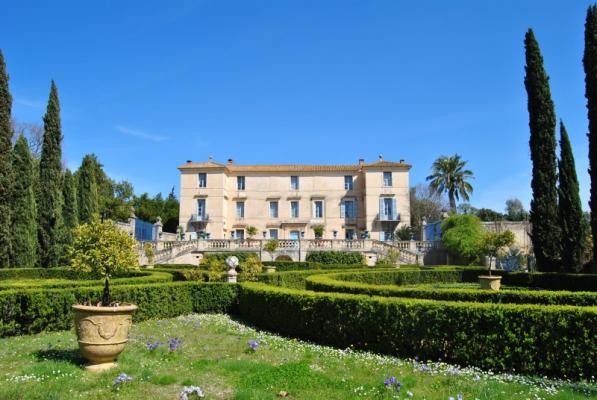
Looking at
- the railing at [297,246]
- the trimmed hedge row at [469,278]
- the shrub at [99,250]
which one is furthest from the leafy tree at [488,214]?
the shrub at [99,250]

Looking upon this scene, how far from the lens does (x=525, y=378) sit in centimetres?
575

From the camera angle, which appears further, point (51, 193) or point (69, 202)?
point (69, 202)

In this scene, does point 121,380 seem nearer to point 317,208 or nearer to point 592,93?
point 592,93

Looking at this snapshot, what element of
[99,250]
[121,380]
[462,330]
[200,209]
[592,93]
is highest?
[592,93]

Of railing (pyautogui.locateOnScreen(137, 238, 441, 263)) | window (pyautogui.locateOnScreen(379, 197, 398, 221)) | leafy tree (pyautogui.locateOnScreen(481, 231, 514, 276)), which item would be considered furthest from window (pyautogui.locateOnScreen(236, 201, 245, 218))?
leafy tree (pyautogui.locateOnScreen(481, 231, 514, 276))

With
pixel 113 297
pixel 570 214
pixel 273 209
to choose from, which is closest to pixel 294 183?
pixel 273 209

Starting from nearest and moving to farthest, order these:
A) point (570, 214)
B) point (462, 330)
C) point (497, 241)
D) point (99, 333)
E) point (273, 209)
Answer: point (99, 333), point (462, 330), point (497, 241), point (570, 214), point (273, 209)

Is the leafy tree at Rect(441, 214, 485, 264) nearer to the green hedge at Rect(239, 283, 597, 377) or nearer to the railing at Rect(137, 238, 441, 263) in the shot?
the railing at Rect(137, 238, 441, 263)

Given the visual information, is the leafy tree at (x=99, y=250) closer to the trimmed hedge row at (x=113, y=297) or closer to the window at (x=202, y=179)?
the trimmed hedge row at (x=113, y=297)

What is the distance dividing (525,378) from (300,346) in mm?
3509

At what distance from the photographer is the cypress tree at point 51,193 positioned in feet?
82.2

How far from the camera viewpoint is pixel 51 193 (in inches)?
1005

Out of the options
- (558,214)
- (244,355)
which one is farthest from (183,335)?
(558,214)

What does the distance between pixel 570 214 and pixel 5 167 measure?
28.1 meters
